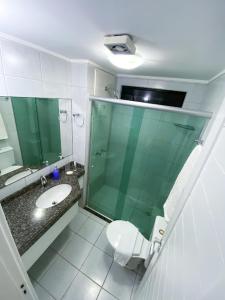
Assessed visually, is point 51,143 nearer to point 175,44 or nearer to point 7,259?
point 7,259

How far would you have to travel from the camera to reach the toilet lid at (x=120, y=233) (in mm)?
1499

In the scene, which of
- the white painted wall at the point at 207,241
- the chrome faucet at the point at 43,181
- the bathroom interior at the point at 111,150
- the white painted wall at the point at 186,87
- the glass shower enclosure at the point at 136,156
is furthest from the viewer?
the white painted wall at the point at 186,87

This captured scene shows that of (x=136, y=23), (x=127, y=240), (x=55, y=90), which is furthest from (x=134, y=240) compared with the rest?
(x=55, y=90)

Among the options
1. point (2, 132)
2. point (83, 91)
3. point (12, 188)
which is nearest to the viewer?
point (2, 132)

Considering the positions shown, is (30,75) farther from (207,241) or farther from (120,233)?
(120,233)

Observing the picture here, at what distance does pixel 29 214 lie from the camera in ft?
4.13

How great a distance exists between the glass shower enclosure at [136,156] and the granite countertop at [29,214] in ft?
2.52

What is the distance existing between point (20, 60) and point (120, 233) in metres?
2.08

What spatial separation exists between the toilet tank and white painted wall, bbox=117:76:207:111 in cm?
200

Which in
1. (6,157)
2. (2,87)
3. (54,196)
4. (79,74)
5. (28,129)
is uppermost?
(79,74)

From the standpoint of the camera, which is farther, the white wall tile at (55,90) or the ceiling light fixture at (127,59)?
the white wall tile at (55,90)

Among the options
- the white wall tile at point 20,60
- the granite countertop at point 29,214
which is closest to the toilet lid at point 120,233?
the granite countertop at point 29,214

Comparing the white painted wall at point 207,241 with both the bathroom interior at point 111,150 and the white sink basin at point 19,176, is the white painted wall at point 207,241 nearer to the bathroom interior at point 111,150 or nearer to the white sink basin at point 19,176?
the bathroom interior at point 111,150

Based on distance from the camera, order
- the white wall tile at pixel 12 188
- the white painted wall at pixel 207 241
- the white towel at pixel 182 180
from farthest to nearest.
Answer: the white wall tile at pixel 12 188, the white towel at pixel 182 180, the white painted wall at pixel 207 241
